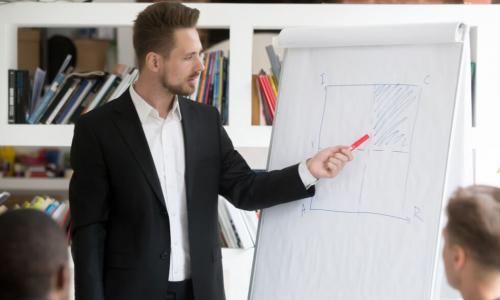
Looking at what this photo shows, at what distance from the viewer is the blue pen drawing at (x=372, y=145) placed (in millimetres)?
2287

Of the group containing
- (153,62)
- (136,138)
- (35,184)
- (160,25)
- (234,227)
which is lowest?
(35,184)

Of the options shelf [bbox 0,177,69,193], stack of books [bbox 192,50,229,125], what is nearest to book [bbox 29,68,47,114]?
stack of books [bbox 192,50,229,125]

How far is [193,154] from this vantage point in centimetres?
249

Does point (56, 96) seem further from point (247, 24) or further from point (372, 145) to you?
point (372, 145)

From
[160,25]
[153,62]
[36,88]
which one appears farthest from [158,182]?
[36,88]

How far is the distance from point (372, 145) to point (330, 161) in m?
0.14

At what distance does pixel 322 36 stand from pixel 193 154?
1.92 feet

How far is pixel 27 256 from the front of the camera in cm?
142

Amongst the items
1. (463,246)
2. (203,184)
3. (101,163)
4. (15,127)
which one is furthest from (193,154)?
(15,127)

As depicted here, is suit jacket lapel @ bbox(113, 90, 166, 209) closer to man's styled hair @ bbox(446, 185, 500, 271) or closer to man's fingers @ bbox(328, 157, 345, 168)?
man's fingers @ bbox(328, 157, 345, 168)

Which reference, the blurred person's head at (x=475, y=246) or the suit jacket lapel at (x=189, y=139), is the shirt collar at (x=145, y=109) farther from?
the blurred person's head at (x=475, y=246)

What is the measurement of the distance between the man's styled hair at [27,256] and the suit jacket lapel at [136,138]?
95 cm

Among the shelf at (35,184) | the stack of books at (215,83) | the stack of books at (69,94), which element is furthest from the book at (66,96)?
the shelf at (35,184)

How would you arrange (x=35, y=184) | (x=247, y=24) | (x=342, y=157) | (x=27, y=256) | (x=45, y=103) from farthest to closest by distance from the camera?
(x=35, y=184), (x=45, y=103), (x=247, y=24), (x=342, y=157), (x=27, y=256)
